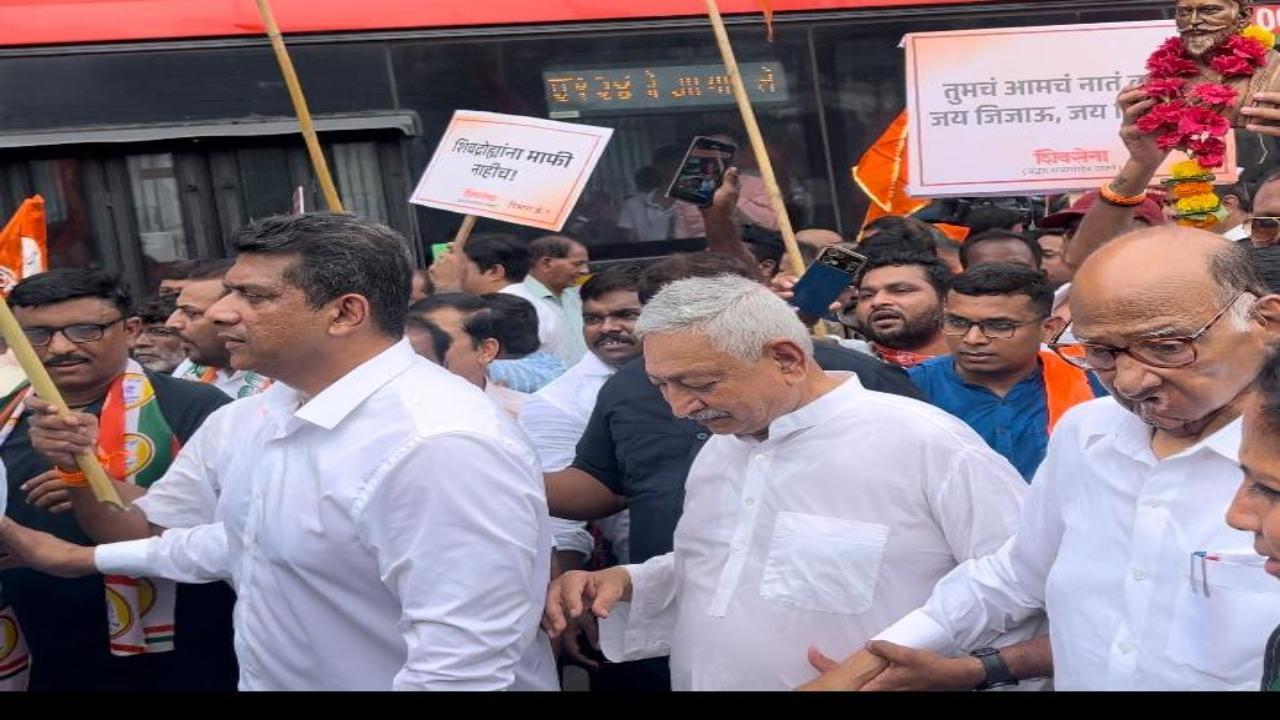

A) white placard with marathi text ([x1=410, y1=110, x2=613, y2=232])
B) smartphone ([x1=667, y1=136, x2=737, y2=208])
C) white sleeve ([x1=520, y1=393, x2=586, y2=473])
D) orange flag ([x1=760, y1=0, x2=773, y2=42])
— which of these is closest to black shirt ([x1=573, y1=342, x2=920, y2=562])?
white sleeve ([x1=520, y1=393, x2=586, y2=473])

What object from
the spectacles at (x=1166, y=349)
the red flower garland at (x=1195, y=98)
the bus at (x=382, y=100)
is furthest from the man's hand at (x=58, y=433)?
the bus at (x=382, y=100)

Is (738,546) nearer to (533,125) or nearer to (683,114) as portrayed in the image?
(533,125)

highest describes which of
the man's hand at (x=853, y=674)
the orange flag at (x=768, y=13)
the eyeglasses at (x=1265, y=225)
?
the orange flag at (x=768, y=13)

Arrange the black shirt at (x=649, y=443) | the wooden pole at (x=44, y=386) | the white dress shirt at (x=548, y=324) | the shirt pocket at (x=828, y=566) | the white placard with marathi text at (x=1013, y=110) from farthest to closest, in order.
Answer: the white dress shirt at (x=548, y=324)
the white placard with marathi text at (x=1013, y=110)
the black shirt at (x=649, y=443)
the wooden pole at (x=44, y=386)
the shirt pocket at (x=828, y=566)

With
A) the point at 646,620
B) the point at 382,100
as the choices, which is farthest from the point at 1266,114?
the point at 382,100

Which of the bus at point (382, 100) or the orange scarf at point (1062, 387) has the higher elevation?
the bus at point (382, 100)

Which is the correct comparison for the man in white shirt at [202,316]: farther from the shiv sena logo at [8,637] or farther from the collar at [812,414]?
the collar at [812,414]

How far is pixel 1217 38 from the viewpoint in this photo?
4.52 meters

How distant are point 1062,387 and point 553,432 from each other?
1.38 m

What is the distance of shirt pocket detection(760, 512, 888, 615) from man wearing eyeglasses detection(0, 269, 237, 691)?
5.34 ft

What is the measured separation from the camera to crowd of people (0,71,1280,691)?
2598 millimetres

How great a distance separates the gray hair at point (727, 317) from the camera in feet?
10.9

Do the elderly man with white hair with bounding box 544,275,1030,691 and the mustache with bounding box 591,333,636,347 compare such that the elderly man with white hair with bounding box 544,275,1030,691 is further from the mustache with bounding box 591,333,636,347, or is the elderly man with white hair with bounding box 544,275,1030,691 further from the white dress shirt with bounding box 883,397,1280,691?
the mustache with bounding box 591,333,636,347

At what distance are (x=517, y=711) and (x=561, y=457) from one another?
2.90 m
